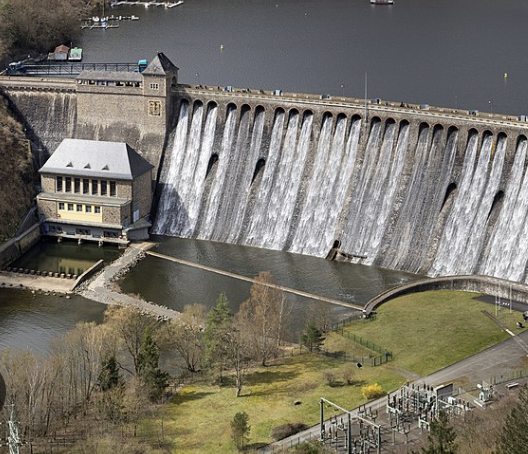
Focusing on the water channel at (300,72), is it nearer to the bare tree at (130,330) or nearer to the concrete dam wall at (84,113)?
the bare tree at (130,330)

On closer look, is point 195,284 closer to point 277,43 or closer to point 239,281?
point 239,281

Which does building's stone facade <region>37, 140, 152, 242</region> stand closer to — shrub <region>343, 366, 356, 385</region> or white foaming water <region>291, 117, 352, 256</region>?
white foaming water <region>291, 117, 352, 256</region>

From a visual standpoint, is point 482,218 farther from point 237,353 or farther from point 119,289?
point 119,289

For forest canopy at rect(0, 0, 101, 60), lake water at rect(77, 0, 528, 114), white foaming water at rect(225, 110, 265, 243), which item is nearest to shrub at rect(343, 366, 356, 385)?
white foaming water at rect(225, 110, 265, 243)

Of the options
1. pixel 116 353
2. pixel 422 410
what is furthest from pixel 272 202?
pixel 422 410

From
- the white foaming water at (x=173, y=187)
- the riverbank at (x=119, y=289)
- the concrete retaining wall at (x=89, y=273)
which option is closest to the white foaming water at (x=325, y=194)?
the white foaming water at (x=173, y=187)

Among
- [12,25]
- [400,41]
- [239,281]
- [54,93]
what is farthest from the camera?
[400,41]
